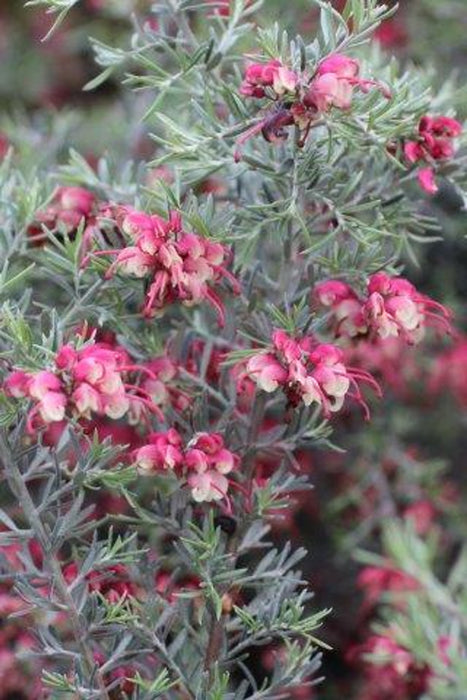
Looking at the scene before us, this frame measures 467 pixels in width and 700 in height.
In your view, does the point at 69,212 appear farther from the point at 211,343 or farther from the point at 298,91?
the point at 298,91

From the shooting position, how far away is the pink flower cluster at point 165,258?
97cm

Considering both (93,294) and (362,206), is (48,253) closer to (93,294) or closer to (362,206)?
(93,294)

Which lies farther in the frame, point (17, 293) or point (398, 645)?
point (17, 293)

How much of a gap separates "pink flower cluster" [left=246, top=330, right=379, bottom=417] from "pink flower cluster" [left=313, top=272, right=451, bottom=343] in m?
0.06

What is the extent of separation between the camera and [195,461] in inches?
39.2

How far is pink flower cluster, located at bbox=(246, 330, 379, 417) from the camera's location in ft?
3.14

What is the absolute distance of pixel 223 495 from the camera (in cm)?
101

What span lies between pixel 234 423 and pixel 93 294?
18cm

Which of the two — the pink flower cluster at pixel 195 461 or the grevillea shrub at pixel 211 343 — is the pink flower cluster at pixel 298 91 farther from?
the pink flower cluster at pixel 195 461

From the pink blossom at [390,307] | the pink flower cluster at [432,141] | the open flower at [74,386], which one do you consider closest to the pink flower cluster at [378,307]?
the pink blossom at [390,307]

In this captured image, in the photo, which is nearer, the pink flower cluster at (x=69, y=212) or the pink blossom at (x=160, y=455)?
the pink blossom at (x=160, y=455)

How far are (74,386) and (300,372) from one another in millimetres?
181

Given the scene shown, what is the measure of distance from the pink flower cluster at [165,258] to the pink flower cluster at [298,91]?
84 millimetres

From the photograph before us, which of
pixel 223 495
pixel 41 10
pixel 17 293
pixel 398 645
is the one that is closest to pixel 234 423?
pixel 223 495
